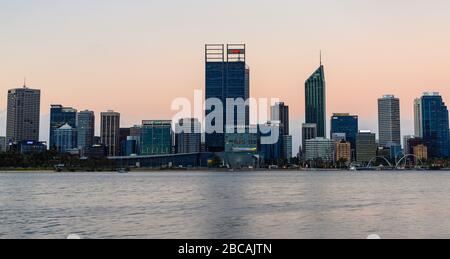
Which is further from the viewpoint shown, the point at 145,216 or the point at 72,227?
the point at 145,216

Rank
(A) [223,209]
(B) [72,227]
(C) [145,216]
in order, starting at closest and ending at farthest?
(B) [72,227], (C) [145,216], (A) [223,209]

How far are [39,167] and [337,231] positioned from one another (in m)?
170

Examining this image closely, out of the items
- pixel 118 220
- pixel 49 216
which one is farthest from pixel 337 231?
pixel 49 216

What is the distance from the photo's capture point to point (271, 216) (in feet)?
91.5
